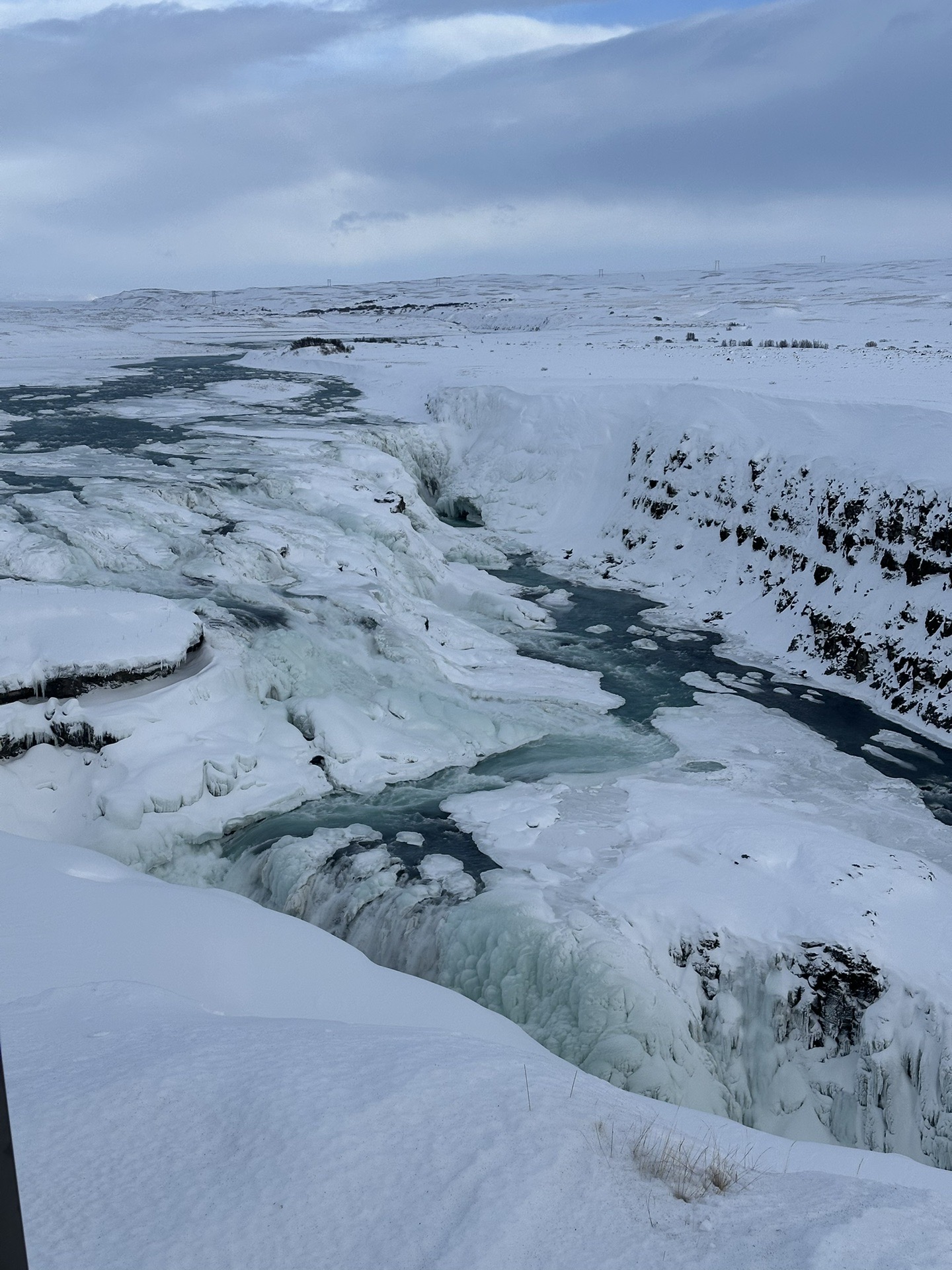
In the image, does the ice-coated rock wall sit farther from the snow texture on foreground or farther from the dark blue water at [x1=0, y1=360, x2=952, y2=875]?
the snow texture on foreground

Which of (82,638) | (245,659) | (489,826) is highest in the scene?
(82,638)

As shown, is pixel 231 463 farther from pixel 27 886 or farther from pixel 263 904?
pixel 27 886

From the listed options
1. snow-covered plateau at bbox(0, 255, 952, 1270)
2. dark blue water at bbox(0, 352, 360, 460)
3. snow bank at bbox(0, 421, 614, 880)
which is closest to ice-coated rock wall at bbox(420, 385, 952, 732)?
snow-covered plateau at bbox(0, 255, 952, 1270)

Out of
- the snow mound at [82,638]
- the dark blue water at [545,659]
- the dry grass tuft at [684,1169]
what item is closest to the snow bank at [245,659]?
the snow mound at [82,638]

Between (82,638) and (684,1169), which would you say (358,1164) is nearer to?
(684,1169)

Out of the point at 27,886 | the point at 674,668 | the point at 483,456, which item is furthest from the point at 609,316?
the point at 27,886

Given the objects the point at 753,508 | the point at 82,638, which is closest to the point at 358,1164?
the point at 82,638
